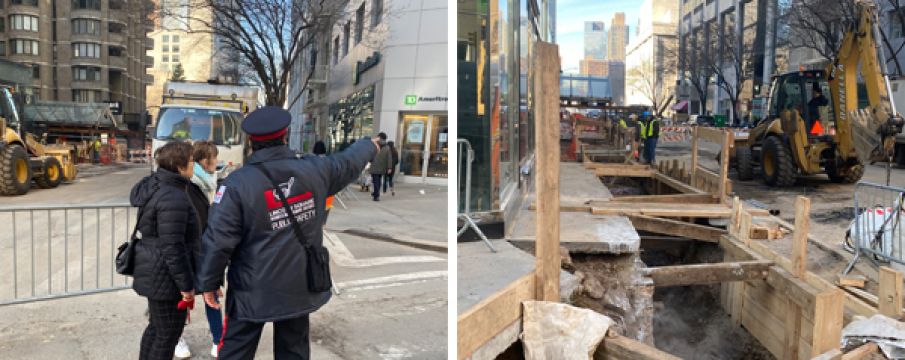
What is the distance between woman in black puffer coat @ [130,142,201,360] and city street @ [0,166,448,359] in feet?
2.74

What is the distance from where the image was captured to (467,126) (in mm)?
5387

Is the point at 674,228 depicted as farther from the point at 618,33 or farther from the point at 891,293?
the point at 618,33

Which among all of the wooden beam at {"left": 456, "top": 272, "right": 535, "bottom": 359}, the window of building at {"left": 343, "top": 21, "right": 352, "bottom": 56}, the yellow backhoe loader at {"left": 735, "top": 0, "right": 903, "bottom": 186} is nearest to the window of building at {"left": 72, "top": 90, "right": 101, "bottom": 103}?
the window of building at {"left": 343, "top": 21, "right": 352, "bottom": 56}

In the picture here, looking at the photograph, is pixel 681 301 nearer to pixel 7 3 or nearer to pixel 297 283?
pixel 297 283

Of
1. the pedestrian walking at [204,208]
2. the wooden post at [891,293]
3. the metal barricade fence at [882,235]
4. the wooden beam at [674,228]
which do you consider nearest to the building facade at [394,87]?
the pedestrian walking at [204,208]

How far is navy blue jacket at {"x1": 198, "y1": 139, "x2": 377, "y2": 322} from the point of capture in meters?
2.79

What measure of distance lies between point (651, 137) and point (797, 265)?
40.3ft

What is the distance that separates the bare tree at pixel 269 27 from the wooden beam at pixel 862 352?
421 inches

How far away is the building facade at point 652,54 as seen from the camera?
64.8 meters

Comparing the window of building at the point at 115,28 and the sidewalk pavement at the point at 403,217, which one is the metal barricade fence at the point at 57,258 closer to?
the sidewalk pavement at the point at 403,217

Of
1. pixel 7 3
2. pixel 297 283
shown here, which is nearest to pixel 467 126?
pixel 297 283

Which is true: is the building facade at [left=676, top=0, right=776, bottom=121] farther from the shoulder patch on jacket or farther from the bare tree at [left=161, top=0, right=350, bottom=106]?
the shoulder patch on jacket

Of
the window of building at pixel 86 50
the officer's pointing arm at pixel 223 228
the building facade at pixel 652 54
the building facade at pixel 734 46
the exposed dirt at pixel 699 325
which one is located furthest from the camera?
the building facade at pixel 652 54

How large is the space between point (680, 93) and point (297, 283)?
69824 mm
